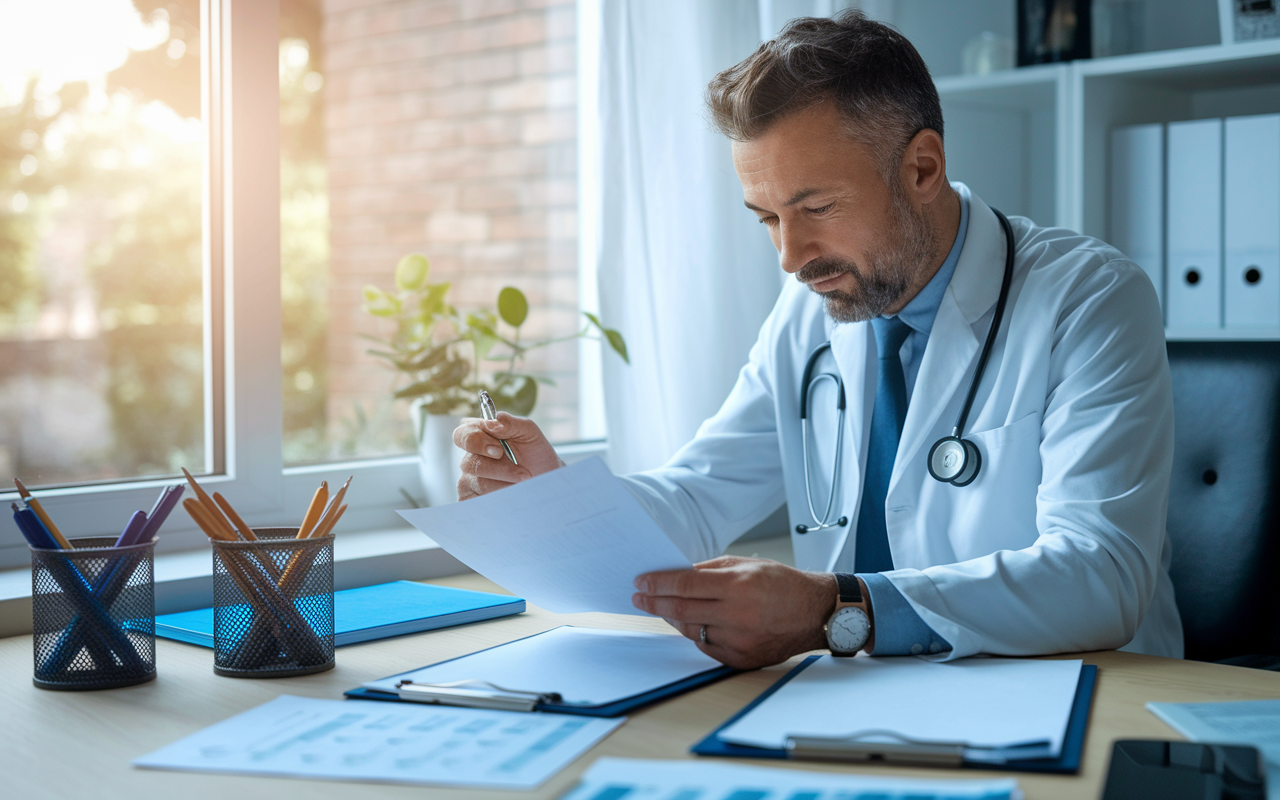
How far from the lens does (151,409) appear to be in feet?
5.45

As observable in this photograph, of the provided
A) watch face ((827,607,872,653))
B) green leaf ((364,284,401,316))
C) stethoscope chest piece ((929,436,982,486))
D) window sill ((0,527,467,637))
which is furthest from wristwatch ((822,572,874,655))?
green leaf ((364,284,401,316))

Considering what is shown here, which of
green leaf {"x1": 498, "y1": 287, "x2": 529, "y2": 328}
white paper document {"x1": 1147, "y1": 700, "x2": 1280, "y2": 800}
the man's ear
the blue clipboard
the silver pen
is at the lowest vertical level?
white paper document {"x1": 1147, "y1": 700, "x2": 1280, "y2": 800}

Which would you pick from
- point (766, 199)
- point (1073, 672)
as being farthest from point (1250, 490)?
point (766, 199)

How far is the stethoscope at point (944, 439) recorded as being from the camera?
131cm

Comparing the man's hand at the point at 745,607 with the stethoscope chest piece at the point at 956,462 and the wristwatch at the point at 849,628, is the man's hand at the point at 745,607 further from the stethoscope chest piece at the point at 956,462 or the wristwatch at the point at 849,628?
the stethoscope chest piece at the point at 956,462

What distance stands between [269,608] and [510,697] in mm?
257

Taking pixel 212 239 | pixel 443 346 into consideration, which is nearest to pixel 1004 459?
pixel 443 346

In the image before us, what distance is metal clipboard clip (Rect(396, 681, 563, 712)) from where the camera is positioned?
86 cm

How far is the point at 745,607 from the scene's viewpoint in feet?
3.19

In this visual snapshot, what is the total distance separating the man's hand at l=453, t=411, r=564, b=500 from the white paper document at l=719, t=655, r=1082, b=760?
0.44 m

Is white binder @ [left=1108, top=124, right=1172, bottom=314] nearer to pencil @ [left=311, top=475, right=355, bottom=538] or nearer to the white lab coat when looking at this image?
the white lab coat

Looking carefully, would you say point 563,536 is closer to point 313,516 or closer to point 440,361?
point 313,516

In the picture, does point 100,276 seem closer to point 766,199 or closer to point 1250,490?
point 766,199

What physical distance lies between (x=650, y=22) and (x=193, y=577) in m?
1.14
